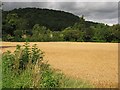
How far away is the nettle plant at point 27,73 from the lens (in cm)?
830

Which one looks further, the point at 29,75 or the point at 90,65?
the point at 90,65

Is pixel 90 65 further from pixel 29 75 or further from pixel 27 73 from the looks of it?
pixel 29 75

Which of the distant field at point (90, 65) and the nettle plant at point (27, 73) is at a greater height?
the nettle plant at point (27, 73)

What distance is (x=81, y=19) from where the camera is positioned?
84312 millimetres

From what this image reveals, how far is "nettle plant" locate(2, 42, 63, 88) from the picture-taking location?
830cm

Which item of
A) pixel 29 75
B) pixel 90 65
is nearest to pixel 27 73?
pixel 29 75

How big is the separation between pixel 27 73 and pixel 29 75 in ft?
1.12

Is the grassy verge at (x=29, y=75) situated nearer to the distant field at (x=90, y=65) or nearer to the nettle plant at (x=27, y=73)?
the nettle plant at (x=27, y=73)

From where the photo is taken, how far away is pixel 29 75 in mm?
9336

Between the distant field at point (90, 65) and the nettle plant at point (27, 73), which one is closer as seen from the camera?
the nettle plant at point (27, 73)

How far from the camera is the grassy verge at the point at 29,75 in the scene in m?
8.30

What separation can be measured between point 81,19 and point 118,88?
75798 millimetres

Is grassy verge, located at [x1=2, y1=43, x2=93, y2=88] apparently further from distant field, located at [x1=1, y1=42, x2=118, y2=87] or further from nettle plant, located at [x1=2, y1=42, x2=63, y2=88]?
A: distant field, located at [x1=1, y1=42, x2=118, y2=87]

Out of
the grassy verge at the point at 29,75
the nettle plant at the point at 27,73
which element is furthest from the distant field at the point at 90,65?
the nettle plant at the point at 27,73
